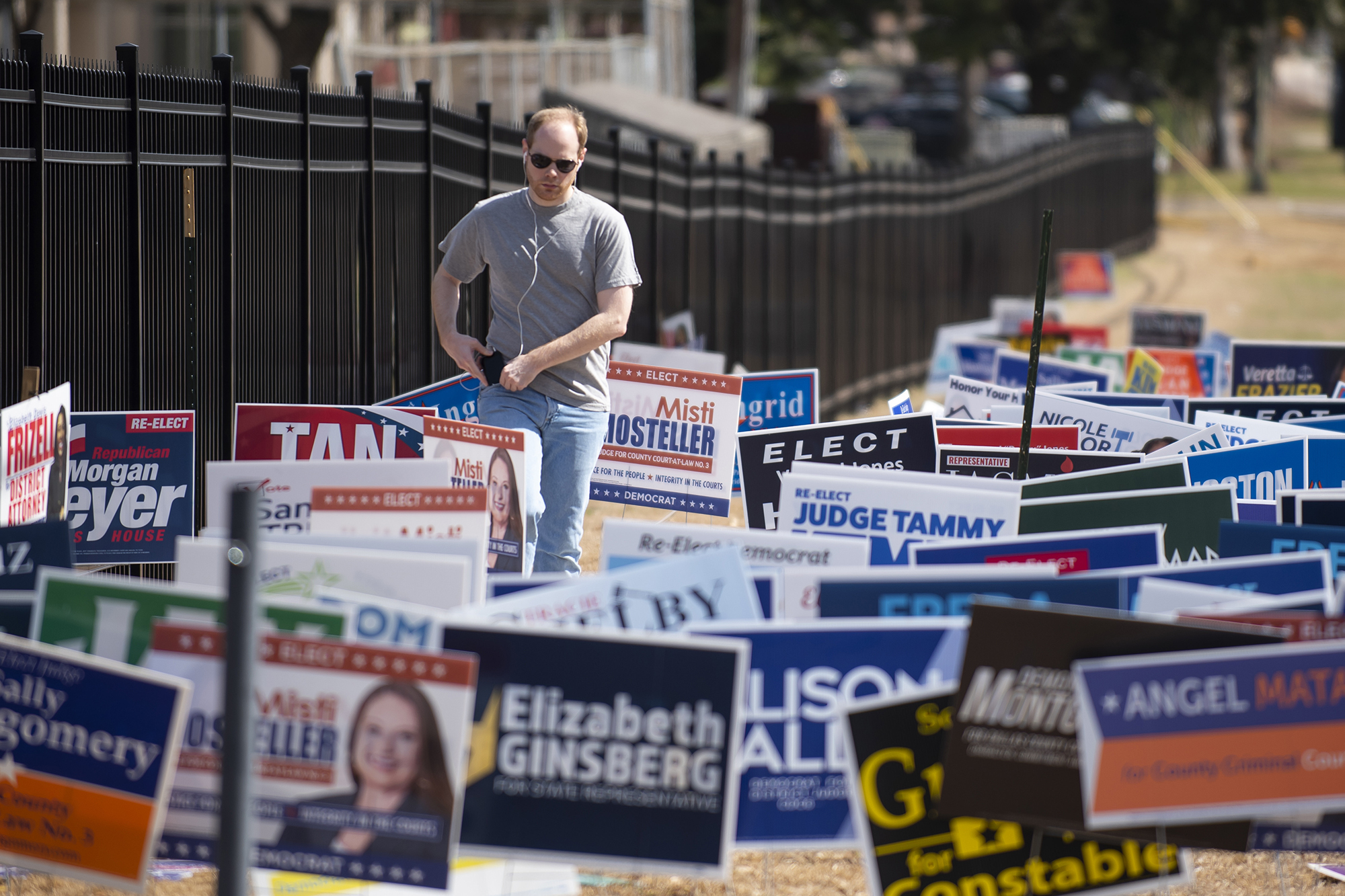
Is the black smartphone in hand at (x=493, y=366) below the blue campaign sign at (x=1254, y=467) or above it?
above

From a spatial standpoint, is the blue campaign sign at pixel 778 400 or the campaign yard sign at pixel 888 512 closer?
the campaign yard sign at pixel 888 512

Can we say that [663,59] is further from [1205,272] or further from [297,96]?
[297,96]

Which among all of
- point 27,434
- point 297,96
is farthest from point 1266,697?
point 297,96

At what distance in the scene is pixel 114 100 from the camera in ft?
20.2

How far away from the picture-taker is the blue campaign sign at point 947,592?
3617 mm

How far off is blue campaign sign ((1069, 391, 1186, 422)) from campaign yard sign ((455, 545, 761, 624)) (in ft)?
11.8

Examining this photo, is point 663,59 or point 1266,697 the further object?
point 663,59

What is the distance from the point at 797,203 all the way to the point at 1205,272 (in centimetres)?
1765

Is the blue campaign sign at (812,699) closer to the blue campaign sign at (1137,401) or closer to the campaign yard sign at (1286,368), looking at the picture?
the blue campaign sign at (1137,401)

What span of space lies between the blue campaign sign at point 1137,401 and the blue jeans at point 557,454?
2.33 meters

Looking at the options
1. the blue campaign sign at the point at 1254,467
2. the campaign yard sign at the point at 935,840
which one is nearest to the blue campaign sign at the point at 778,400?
the blue campaign sign at the point at 1254,467

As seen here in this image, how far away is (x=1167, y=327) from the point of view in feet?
40.2

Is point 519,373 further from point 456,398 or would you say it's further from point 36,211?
point 36,211

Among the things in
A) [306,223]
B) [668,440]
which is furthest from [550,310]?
[306,223]
